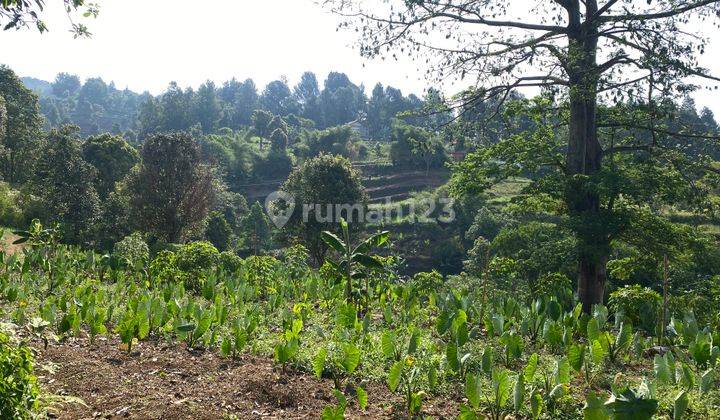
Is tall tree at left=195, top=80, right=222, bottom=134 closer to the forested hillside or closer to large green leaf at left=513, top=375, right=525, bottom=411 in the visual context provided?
the forested hillside

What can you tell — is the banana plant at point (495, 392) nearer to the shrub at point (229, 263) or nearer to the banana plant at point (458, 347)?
the banana plant at point (458, 347)

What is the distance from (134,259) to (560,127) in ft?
32.8

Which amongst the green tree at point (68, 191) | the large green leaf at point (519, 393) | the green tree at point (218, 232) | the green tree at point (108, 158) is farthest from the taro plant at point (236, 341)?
the green tree at point (108, 158)

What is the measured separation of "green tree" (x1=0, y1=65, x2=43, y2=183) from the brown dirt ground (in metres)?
27.8

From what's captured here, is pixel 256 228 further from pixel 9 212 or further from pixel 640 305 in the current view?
pixel 640 305

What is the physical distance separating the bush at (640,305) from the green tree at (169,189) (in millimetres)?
18747

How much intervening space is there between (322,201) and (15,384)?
63.5 ft

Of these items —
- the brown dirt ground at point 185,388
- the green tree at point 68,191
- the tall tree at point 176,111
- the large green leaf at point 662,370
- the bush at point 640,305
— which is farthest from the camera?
the tall tree at point 176,111

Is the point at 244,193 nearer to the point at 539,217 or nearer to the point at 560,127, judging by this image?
the point at 539,217

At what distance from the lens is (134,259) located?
1127 centimetres

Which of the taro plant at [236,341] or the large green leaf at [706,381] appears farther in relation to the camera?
the taro plant at [236,341]

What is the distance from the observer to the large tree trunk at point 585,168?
27.1 feet

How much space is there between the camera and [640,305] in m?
6.98

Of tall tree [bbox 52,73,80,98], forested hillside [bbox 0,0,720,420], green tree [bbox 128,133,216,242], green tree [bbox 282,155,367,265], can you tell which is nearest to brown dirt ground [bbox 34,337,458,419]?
forested hillside [bbox 0,0,720,420]
